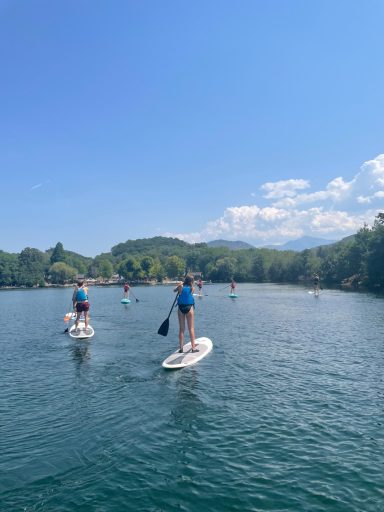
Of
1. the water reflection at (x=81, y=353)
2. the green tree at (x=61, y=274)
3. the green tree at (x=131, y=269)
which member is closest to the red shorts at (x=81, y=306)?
the water reflection at (x=81, y=353)

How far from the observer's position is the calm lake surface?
7.35 m

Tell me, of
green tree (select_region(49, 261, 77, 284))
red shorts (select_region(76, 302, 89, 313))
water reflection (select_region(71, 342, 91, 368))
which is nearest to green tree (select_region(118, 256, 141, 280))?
green tree (select_region(49, 261, 77, 284))

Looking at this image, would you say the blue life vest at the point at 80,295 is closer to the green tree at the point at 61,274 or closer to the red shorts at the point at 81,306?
the red shorts at the point at 81,306

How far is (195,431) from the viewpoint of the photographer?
10.2 metres

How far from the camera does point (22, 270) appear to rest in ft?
591

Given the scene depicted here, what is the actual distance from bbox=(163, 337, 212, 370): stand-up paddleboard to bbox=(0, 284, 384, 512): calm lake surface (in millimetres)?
340

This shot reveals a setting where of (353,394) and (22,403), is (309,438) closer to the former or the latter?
(353,394)

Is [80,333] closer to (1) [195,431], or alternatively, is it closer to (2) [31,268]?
(1) [195,431]

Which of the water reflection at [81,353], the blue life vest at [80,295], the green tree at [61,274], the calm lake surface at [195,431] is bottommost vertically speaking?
the calm lake surface at [195,431]

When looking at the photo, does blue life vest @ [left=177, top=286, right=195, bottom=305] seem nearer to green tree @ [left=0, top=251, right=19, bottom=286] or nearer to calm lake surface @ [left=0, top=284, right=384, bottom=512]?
calm lake surface @ [left=0, top=284, right=384, bottom=512]

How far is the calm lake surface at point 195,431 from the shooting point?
24.1 ft

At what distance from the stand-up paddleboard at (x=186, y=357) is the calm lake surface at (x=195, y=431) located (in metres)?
0.34

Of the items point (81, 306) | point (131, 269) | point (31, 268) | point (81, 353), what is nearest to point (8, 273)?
point (31, 268)

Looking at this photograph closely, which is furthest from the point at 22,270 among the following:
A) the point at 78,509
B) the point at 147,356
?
the point at 78,509
